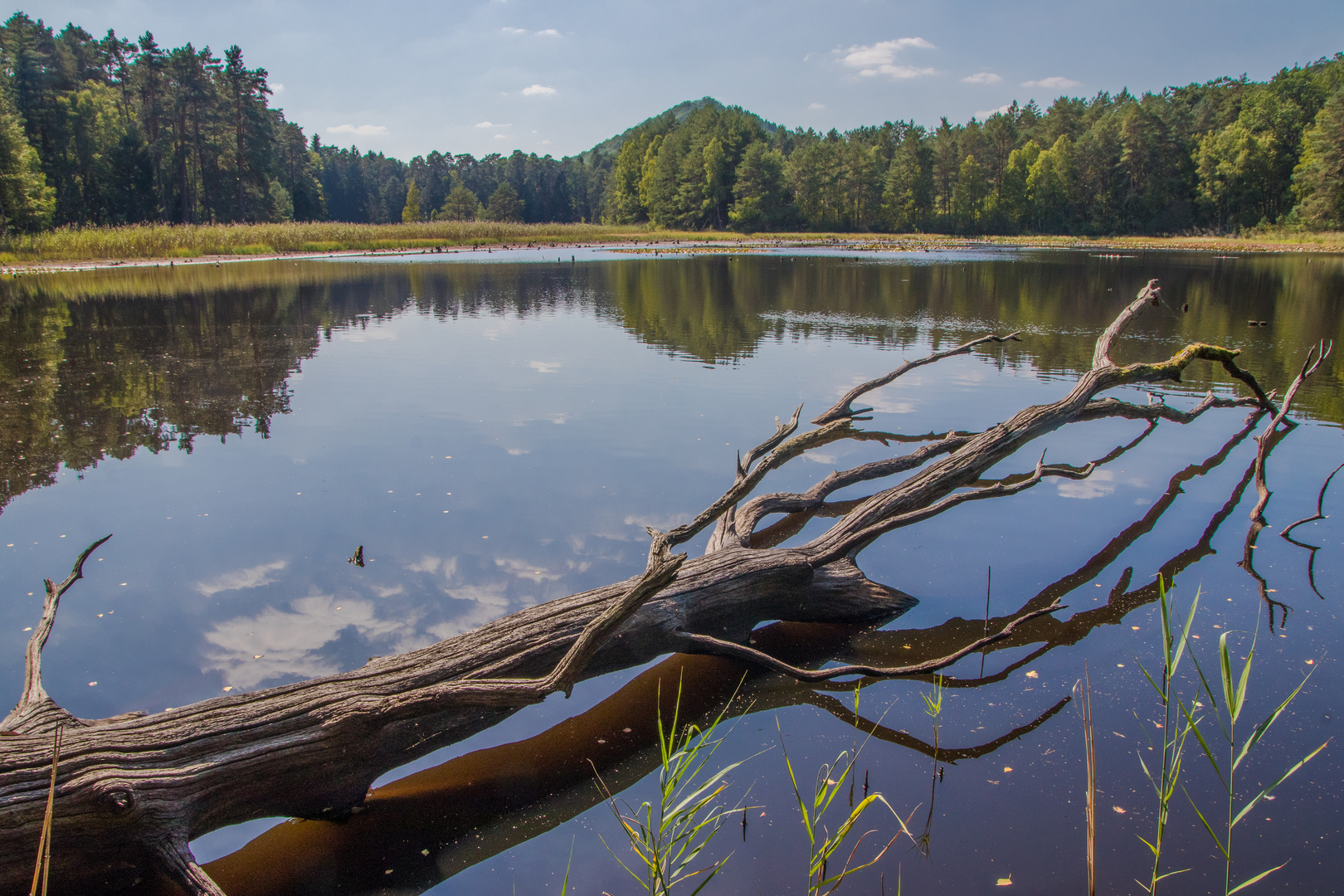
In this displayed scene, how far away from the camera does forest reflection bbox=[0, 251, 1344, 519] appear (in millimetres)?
9406

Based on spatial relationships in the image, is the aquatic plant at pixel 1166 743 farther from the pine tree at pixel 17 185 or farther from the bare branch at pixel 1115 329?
the pine tree at pixel 17 185

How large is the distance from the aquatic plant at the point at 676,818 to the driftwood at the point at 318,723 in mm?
525

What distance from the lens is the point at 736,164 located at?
3521 inches

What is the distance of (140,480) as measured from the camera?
6.99 meters

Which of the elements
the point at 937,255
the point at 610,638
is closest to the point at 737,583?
the point at 610,638

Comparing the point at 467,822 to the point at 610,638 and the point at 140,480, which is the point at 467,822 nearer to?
the point at 610,638

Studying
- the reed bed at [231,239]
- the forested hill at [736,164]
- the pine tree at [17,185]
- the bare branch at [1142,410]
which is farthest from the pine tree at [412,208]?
the bare branch at [1142,410]

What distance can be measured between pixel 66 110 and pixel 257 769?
6789 centimetres

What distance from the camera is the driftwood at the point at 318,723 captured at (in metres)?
2.66

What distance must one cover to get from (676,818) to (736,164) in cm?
9333

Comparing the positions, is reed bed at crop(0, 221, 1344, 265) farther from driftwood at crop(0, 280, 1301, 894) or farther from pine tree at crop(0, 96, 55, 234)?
driftwood at crop(0, 280, 1301, 894)

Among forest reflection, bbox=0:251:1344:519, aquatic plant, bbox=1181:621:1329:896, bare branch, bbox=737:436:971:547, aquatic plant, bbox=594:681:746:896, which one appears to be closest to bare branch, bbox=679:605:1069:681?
aquatic plant, bbox=594:681:746:896

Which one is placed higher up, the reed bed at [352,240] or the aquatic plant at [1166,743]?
the reed bed at [352,240]

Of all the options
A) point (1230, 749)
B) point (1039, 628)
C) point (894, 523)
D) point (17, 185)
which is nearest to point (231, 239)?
point (17, 185)
